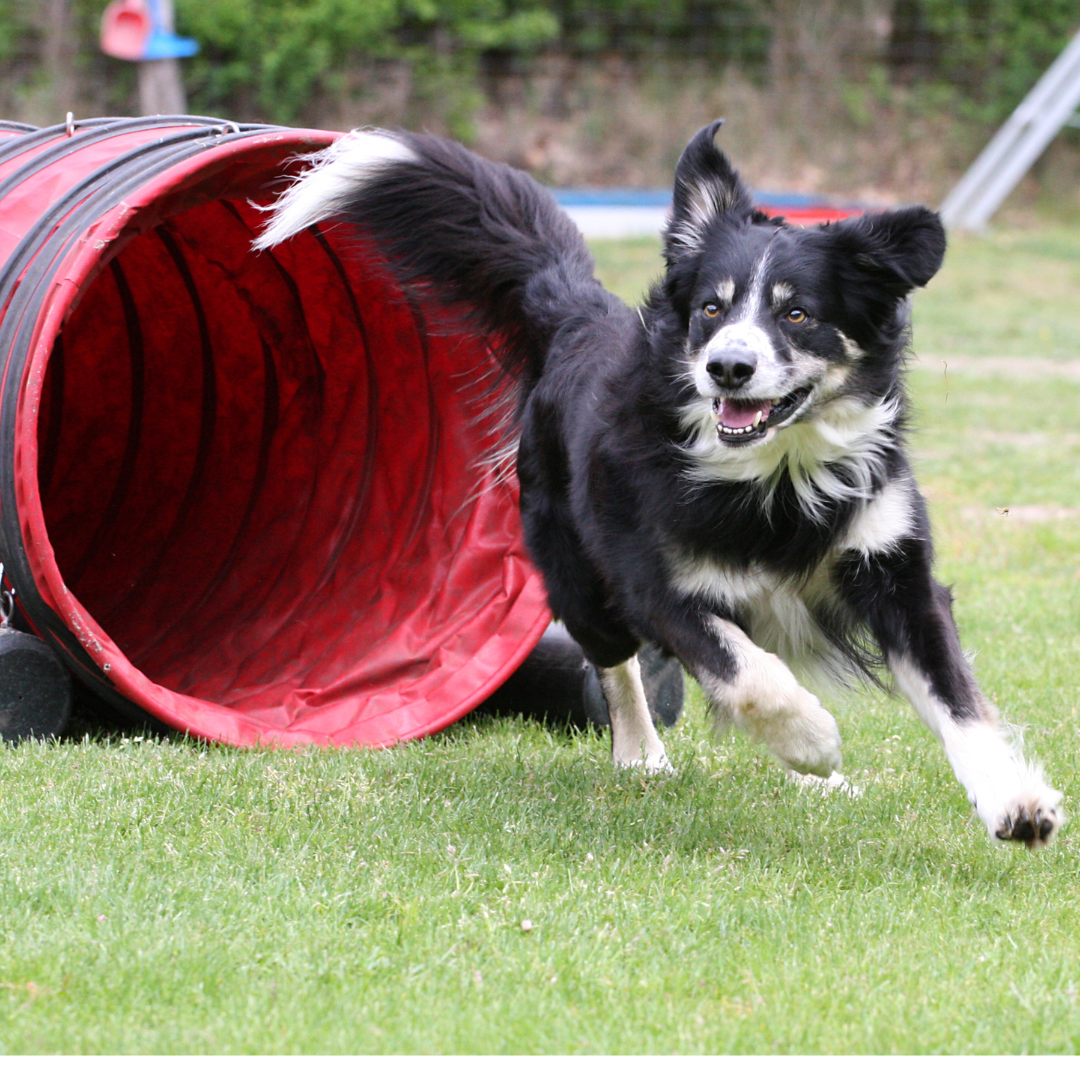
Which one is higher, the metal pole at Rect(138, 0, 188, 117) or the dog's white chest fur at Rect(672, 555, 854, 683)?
the dog's white chest fur at Rect(672, 555, 854, 683)

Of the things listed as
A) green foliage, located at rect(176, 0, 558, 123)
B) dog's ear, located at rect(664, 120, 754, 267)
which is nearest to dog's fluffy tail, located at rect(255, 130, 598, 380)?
dog's ear, located at rect(664, 120, 754, 267)

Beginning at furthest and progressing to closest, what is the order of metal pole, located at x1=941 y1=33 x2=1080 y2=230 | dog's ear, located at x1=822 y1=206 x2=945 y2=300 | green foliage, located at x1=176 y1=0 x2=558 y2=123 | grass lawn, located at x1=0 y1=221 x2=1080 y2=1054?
1. metal pole, located at x1=941 y1=33 x2=1080 y2=230
2. green foliage, located at x1=176 y1=0 x2=558 y2=123
3. dog's ear, located at x1=822 y1=206 x2=945 y2=300
4. grass lawn, located at x1=0 y1=221 x2=1080 y2=1054

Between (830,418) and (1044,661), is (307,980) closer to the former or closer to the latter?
(830,418)

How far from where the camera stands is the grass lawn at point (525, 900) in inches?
113

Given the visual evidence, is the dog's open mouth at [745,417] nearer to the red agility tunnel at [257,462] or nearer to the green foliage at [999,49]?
the red agility tunnel at [257,462]

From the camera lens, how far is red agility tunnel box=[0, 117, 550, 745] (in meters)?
5.01

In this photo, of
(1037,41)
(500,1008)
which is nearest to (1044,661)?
(500,1008)

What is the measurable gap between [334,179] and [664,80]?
2239 centimetres

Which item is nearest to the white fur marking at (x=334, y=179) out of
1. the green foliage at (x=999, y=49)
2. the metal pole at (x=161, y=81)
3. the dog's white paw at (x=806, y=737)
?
the dog's white paw at (x=806, y=737)

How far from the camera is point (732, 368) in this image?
3.75 metres

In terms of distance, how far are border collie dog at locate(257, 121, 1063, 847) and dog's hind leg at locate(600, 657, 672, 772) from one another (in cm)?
56

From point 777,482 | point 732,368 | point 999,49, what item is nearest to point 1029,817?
point 777,482

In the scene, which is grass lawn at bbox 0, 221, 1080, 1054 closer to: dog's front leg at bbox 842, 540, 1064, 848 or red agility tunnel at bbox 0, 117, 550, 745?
dog's front leg at bbox 842, 540, 1064, 848

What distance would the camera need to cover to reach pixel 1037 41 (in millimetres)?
26656
